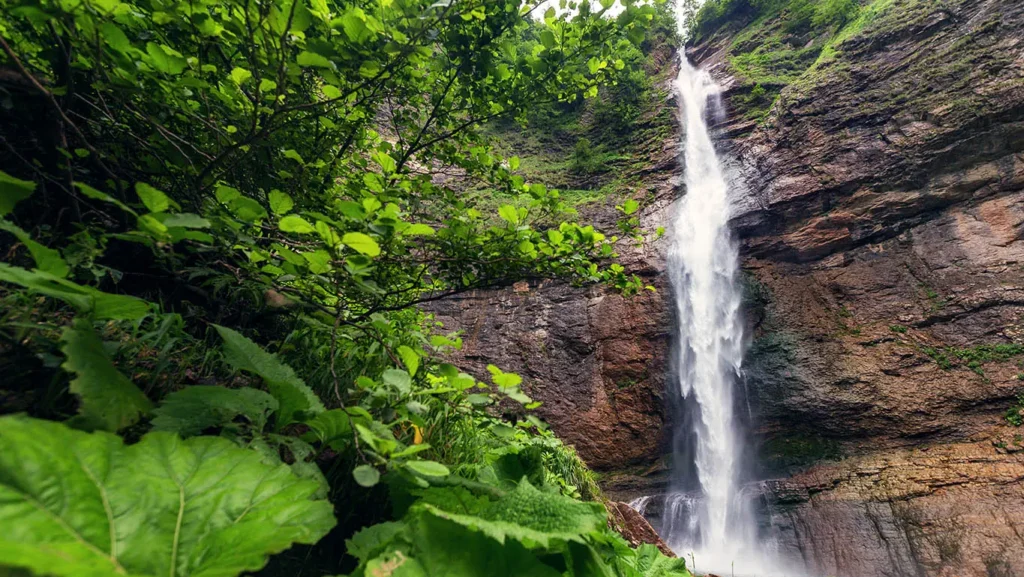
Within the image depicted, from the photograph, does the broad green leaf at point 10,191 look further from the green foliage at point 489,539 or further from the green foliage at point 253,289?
the green foliage at point 489,539

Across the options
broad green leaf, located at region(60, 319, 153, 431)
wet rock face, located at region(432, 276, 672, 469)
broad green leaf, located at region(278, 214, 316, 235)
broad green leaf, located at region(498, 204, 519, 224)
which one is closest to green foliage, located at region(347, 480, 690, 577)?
broad green leaf, located at region(60, 319, 153, 431)

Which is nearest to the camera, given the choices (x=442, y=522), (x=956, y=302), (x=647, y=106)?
(x=442, y=522)

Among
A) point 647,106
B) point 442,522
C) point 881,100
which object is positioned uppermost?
point 647,106

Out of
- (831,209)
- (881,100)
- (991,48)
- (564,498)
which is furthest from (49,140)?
(991,48)

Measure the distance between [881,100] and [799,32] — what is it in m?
6.69

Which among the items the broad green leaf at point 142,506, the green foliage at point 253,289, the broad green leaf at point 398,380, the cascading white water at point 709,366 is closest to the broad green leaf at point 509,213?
the green foliage at point 253,289

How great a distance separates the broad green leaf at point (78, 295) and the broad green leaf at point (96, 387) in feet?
0.19

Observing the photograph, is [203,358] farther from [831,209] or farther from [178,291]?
[831,209]

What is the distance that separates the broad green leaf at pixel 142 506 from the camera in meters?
0.57

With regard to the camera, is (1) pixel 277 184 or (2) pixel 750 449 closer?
(1) pixel 277 184

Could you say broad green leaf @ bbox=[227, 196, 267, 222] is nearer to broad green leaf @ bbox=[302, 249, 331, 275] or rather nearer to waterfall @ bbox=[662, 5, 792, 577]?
broad green leaf @ bbox=[302, 249, 331, 275]

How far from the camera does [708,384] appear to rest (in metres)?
10.1

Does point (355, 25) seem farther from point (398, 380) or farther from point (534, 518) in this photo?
point (534, 518)

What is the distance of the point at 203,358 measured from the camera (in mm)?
1715
